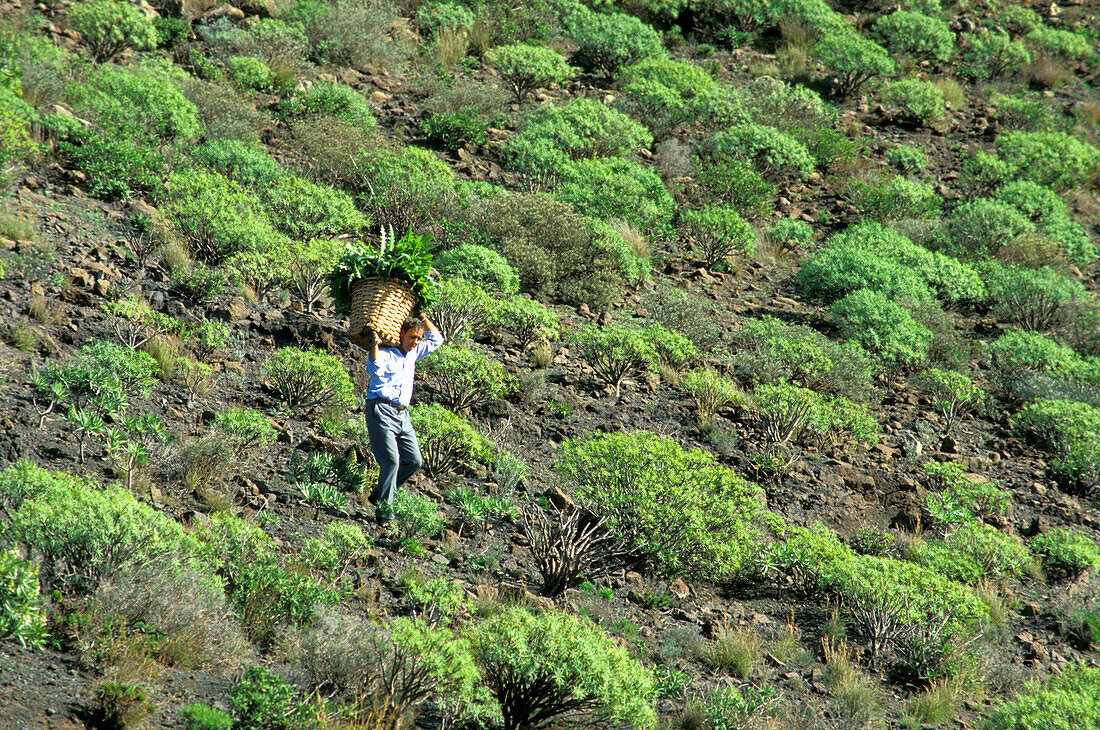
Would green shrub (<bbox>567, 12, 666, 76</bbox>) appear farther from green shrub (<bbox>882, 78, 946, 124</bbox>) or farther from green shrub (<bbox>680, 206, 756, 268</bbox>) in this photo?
green shrub (<bbox>680, 206, 756, 268</bbox>)

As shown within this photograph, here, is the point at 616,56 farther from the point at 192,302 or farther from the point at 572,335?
the point at 192,302

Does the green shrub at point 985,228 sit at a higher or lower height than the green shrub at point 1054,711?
higher

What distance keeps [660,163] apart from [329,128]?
5.44 metres

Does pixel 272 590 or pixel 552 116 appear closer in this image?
pixel 272 590

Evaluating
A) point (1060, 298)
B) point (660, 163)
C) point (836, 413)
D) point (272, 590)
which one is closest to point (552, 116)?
point (660, 163)

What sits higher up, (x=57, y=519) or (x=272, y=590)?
(x=57, y=519)

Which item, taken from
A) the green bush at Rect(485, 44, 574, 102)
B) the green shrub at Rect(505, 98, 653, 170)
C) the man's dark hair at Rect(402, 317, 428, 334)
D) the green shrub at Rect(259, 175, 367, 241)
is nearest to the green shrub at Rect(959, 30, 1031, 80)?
the green bush at Rect(485, 44, 574, 102)

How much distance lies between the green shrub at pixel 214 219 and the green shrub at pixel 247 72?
3844 millimetres

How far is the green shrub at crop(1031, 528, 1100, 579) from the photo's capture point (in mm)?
7777

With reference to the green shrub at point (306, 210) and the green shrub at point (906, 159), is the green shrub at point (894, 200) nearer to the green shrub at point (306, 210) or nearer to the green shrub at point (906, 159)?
the green shrub at point (906, 159)

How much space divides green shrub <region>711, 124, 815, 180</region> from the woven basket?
29.4 feet

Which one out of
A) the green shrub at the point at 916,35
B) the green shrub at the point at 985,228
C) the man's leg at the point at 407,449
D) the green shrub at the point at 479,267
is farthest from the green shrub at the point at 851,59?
the man's leg at the point at 407,449

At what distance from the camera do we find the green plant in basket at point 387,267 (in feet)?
19.9

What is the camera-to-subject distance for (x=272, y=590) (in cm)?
488
